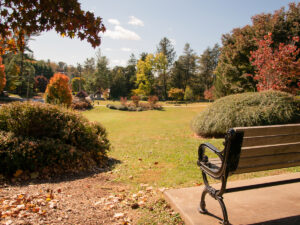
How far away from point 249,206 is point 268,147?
3.17ft

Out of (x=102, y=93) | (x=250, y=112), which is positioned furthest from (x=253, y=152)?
(x=102, y=93)

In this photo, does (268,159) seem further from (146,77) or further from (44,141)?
(146,77)

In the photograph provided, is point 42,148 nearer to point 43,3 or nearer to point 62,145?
point 62,145

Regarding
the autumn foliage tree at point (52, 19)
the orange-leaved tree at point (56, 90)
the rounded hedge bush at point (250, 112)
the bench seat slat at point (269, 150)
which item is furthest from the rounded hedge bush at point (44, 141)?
the orange-leaved tree at point (56, 90)

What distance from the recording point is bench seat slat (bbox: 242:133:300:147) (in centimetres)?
232

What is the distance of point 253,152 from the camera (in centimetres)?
238

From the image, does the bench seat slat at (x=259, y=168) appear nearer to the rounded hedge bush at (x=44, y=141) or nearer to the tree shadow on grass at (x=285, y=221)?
the tree shadow on grass at (x=285, y=221)

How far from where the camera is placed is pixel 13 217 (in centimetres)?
255

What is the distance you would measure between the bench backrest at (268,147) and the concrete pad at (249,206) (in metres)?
0.24

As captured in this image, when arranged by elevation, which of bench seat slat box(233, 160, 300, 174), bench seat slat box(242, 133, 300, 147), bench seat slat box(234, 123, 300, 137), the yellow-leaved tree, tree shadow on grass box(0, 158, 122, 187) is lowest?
tree shadow on grass box(0, 158, 122, 187)

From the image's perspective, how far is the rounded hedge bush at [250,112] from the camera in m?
9.42

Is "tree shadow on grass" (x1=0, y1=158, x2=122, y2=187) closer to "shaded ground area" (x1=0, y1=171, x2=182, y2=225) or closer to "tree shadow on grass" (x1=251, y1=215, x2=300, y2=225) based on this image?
"shaded ground area" (x1=0, y1=171, x2=182, y2=225)

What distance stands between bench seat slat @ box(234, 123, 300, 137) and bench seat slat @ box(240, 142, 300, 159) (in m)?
0.15

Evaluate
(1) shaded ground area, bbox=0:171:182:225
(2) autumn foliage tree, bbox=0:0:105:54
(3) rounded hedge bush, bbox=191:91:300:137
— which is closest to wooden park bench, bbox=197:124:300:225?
(1) shaded ground area, bbox=0:171:182:225
